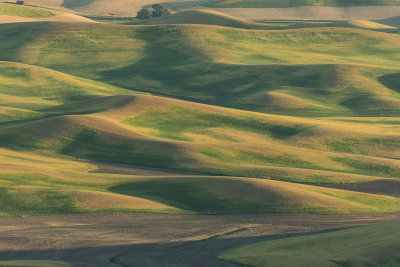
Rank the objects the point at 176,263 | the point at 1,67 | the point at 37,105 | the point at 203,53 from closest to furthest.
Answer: the point at 176,263
the point at 37,105
the point at 1,67
the point at 203,53

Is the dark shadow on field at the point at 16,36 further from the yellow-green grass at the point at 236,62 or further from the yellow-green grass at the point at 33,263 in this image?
the yellow-green grass at the point at 33,263

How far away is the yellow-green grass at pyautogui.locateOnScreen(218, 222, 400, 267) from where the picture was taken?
35.3 meters

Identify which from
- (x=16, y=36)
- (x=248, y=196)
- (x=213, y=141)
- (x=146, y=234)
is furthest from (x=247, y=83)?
(x=146, y=234)

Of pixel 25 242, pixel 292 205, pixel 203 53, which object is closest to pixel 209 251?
pixel 25 242

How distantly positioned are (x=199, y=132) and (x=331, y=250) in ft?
157

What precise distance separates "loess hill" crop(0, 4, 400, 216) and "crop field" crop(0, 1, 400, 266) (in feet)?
0.73

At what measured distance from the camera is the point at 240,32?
164000 mm

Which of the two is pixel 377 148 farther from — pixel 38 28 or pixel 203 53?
pixel 38 28

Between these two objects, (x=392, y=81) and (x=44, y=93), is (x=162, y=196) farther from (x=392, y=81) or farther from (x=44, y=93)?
(x=392, y=81)

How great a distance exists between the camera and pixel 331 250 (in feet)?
121

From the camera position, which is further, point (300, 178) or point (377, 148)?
point (377, 148)

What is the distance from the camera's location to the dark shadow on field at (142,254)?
3675 cm

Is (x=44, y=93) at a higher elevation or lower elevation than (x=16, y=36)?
lower

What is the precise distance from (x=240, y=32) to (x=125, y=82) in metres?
39.6
